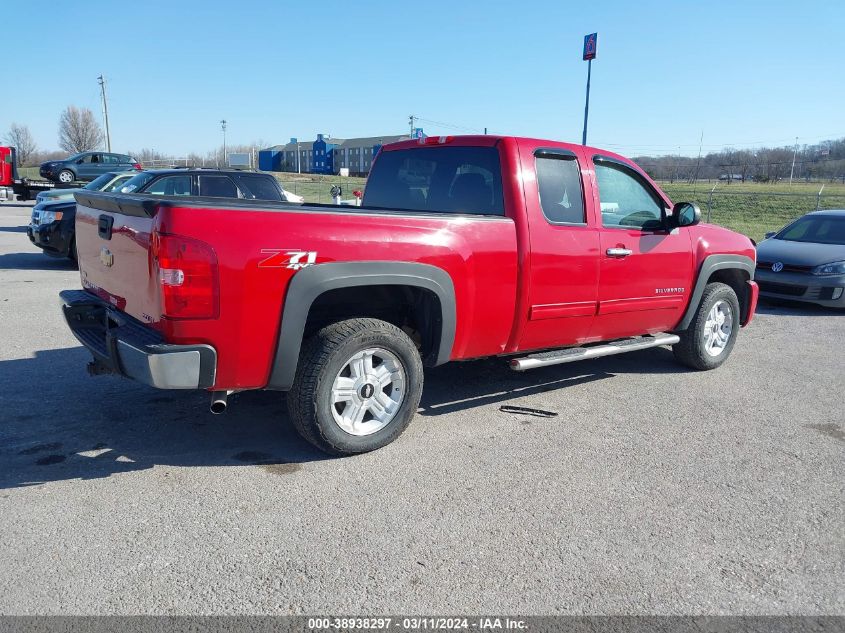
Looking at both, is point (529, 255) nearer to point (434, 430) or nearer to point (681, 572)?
point (434, 430)

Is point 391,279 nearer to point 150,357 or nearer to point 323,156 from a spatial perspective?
point 150,357

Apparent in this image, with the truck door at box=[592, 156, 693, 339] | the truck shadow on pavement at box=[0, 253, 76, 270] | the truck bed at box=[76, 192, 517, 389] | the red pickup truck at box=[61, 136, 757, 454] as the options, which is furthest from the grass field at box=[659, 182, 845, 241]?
the truck bed at box=[76, 192, 517, 389]

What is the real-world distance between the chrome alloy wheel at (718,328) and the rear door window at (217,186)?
7.25m

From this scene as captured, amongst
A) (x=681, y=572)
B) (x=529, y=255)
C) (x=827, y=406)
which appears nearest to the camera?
(x=681, y=572)

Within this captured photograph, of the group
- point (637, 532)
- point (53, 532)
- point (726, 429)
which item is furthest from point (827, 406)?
point (53, 532)

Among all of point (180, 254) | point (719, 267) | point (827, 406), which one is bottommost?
point (827, 406)

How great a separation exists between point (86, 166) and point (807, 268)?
27.0 m

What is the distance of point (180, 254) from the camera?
127 inches

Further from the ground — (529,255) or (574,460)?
(529,255)

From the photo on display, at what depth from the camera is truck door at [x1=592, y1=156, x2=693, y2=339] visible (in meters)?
5.12

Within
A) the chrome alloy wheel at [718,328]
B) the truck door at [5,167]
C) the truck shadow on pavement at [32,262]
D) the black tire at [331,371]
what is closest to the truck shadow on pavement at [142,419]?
the black tire at [331,371]

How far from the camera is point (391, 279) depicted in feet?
12.7

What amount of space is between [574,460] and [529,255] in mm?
1388

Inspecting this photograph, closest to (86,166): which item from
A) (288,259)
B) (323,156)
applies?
(288,259)
